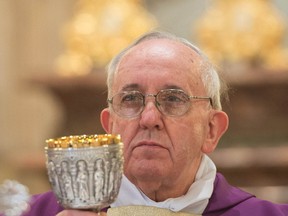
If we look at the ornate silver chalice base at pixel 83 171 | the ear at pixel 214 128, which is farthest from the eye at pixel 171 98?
the ornate silver chalice base at pixel 83 171

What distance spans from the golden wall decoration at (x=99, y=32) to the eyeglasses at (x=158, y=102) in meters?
4.23

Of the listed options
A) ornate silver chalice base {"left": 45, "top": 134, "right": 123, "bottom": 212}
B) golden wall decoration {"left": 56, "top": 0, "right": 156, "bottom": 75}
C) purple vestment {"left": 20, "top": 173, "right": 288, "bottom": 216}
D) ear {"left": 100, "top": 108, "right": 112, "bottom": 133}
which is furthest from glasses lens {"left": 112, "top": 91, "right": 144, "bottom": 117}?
golden wall decoration {"left": 56, "top": 0, "right": 156, "bottom": 75}

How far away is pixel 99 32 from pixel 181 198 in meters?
4.59

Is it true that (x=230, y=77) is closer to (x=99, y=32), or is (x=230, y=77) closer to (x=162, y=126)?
(x=99, y=32)

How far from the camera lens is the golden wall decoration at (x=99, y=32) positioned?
27.5 feet

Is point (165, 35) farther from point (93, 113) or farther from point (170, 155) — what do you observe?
point (93, 113)

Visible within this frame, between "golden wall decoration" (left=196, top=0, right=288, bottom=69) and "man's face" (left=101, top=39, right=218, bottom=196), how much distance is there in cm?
415

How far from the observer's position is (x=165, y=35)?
4.18 metres

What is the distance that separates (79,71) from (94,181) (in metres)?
5.11

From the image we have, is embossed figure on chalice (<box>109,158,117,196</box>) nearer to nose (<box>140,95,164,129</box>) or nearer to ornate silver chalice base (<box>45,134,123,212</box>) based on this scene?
ornate silver chalice base (<box>45,134,123,212</box>)

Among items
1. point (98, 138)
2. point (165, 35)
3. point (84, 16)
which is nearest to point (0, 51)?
point (84, 16)

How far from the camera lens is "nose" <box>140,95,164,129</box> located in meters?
3.84

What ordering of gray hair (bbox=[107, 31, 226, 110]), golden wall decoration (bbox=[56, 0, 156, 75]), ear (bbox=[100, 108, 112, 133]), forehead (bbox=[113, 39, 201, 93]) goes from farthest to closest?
golden wall decoration (bbox=[56, 0, 156, 75]), ear (bbox=[100, 108, 112, 133]), gray hair (bbox=[107, 31, 226, 110]), forehead (bbox=[113, 39, 201, 93])

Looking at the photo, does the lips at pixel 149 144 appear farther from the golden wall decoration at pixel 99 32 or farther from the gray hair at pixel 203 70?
the golden wall decoration at pixel 99 32
